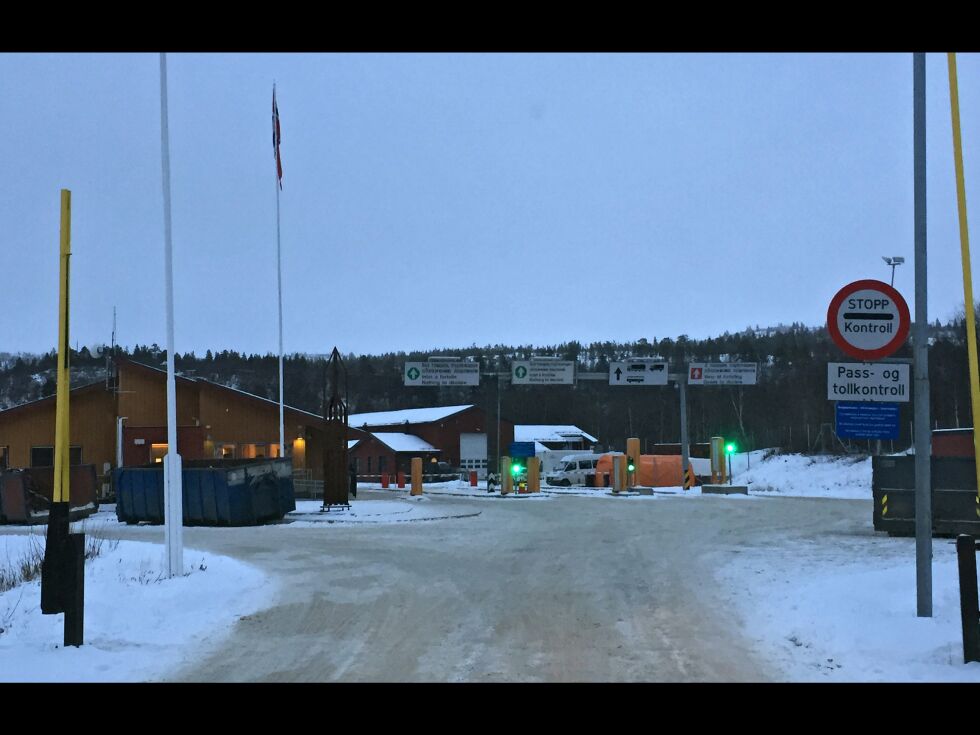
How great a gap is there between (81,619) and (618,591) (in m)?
7.27

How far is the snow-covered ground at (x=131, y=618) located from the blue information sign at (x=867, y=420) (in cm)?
750

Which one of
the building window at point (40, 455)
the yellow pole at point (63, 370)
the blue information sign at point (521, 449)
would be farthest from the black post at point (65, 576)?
the blue information sign at point (521, 449)

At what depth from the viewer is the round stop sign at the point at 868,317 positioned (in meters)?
9.93

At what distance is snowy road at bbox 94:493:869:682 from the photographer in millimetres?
8242

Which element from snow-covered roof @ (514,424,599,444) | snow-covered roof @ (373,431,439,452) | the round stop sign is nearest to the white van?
snow-covered roof @ (373,431,439,452)

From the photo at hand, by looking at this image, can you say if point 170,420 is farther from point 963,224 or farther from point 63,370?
point 963,224

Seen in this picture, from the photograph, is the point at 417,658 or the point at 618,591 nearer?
the point at 417,658

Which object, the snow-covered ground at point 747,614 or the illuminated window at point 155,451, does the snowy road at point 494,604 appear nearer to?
the snow-covered ground at point 747,614

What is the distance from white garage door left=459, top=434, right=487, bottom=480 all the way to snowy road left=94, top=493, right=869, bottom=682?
164 feet

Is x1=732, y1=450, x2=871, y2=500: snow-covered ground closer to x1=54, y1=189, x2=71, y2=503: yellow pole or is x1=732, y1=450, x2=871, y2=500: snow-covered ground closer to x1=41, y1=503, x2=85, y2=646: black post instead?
x1=54, y1=189, x2=71, y2=503: yellow pole
